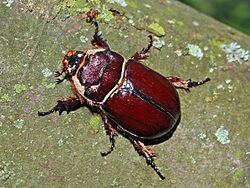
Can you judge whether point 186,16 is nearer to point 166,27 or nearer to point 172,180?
point 166,27

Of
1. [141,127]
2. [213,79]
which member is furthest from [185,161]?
[213,79]

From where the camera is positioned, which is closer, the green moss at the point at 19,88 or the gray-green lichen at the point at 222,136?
the green moss at the point at 19,88

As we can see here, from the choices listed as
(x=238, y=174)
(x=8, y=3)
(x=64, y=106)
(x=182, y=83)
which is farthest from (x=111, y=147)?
(x=8, y=3)

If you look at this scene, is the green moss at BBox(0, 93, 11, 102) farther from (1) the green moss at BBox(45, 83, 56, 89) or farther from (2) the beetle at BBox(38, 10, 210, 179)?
(2) the beetle at BBox(38, 10, 210, 179)

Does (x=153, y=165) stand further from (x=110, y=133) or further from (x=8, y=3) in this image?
(x=8, y=3)

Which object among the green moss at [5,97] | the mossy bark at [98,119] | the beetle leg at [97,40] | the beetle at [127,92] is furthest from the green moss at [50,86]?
the beetle leg at [97,40]

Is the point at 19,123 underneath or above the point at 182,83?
underneath

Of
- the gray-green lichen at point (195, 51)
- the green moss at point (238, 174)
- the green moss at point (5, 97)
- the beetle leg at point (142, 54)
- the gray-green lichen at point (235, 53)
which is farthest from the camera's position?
the gray-green lichen at point (235, 53)

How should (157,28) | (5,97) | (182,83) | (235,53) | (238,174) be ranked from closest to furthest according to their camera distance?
(5,97)
(238,174)
(182,83)
(157,28)
(235,53)

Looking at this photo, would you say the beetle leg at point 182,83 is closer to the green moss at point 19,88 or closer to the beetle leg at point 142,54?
the beetle leg at point 142,54
